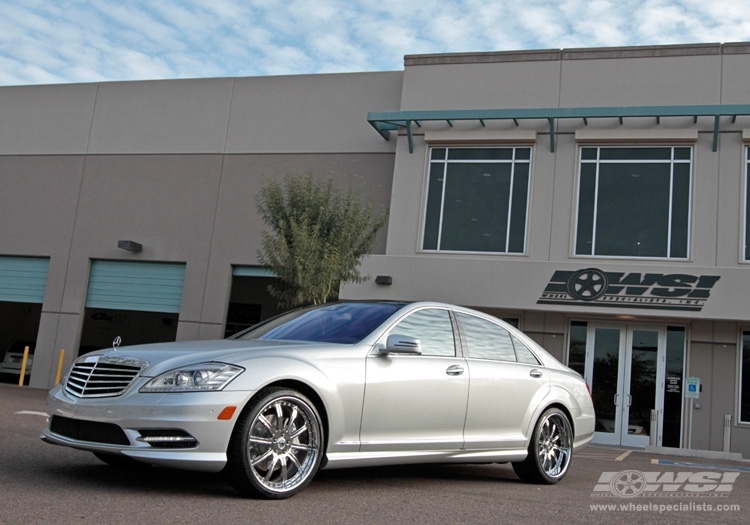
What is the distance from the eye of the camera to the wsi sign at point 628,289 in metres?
16.6

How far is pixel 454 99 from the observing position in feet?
64.2

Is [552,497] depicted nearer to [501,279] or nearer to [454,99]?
[501,279]

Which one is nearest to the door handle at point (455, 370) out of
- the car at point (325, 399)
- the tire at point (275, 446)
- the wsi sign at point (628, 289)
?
the car at point (325, 399)

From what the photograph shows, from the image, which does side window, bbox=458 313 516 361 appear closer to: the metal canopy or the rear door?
the rear door

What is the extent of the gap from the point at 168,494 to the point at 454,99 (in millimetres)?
15614

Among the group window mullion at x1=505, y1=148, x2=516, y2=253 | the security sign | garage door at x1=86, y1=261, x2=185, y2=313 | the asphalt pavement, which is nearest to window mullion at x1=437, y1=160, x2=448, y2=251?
window mullion at x1=505, y1=148, x2=516, y2=253

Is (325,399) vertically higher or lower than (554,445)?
higher

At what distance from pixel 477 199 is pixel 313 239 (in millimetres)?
4834

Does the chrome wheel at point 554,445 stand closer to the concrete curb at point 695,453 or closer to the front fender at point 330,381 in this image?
the front fender at point 330,381

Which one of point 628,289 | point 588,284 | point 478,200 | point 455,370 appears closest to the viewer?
point 455,370

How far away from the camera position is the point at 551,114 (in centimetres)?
1812

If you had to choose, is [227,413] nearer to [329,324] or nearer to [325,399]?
[325,399]

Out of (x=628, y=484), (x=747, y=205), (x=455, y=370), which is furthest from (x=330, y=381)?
(x=747, y=205)

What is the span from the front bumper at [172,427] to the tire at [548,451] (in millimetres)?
3058
